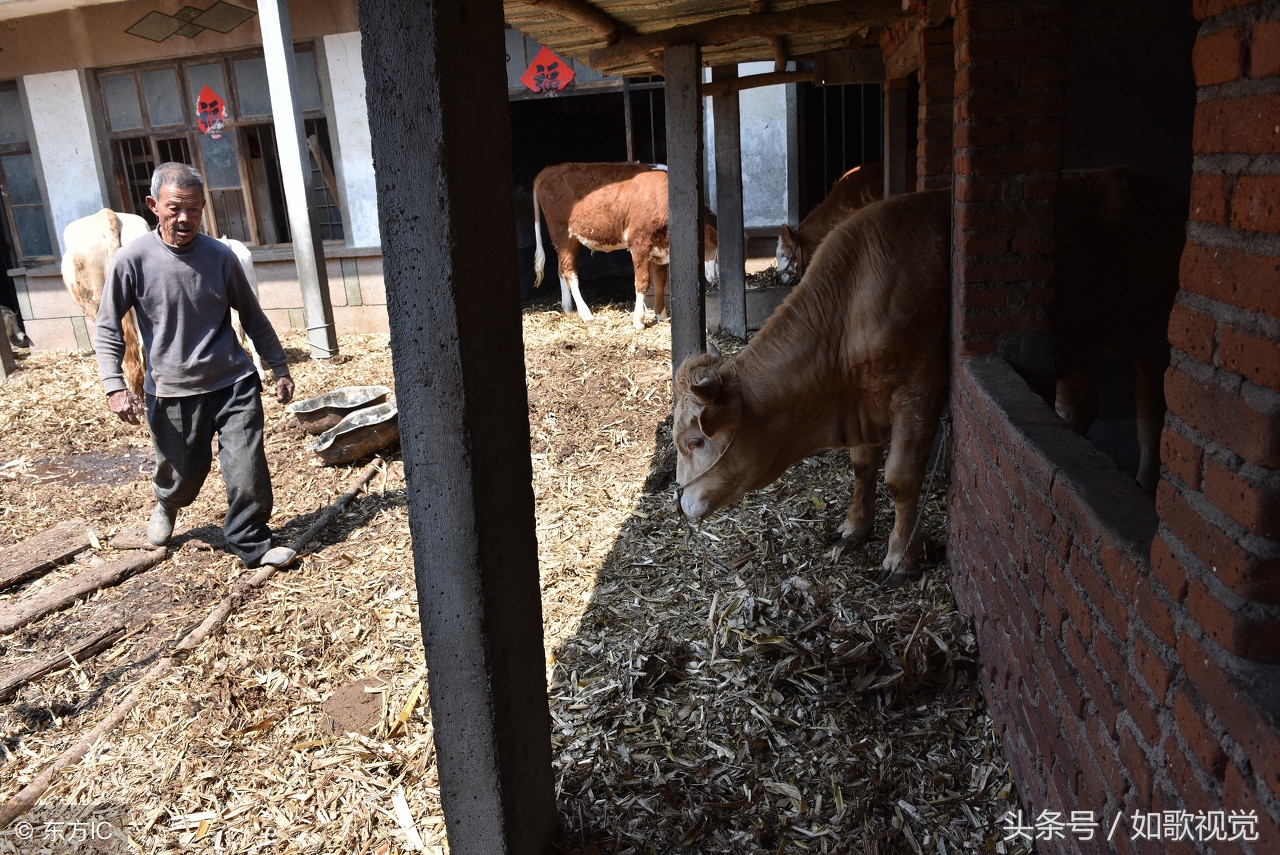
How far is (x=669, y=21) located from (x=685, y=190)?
1292 millimetres

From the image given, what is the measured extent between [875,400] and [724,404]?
73 cm

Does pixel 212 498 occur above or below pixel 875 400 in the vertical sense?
below

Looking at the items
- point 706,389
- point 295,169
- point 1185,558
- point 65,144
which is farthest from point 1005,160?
point 65,144

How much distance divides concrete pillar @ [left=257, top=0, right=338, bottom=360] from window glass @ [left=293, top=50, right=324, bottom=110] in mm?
1980

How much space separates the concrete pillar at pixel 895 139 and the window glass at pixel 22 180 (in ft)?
39.3

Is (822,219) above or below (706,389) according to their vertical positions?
above

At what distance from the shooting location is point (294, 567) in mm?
4906

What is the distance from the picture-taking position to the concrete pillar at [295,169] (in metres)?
8.88

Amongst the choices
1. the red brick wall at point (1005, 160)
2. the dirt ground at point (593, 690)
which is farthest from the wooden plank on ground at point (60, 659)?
the red brick wall at point (1005, 160)

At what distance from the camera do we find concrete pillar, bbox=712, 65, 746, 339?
952cm

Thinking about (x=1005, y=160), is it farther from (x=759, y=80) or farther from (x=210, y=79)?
(x=210, y=79)

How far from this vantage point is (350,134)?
36.9ft

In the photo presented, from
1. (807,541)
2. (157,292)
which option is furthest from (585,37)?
(807,541)

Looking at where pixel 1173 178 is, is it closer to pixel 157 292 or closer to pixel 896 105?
pixel 896 105
